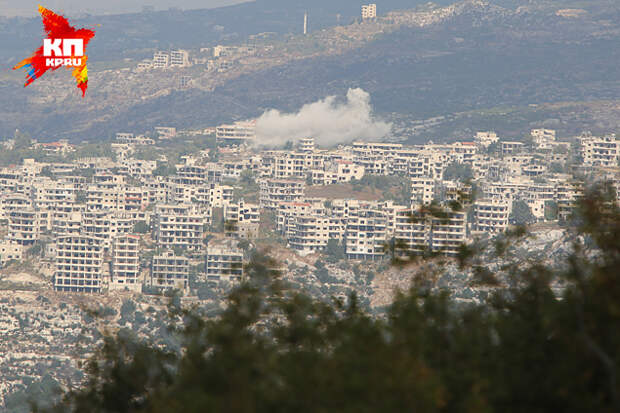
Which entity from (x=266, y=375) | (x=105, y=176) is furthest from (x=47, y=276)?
(x=266, y=375)

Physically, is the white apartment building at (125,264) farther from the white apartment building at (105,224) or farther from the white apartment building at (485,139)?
the white apartment building at (485,139)

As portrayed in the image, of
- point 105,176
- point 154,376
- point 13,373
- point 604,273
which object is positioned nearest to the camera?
point 604,273

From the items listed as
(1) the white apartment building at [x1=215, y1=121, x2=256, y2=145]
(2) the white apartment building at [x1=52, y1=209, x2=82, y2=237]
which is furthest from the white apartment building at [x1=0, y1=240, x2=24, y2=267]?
(1) the white apartment building at [x1=215, y1=121, x2=256, y2=145]

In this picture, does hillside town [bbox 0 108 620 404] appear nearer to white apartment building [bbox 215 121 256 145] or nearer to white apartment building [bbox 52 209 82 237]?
white apartment building [bbox 52 209 82 237]

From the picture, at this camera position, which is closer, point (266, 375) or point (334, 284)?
Answer: point (266, 375)

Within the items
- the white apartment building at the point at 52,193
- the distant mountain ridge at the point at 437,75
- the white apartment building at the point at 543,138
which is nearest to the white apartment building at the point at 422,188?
the white apartment building at the point at 543,138

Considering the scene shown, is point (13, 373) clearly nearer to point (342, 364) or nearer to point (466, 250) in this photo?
point (466, 250)

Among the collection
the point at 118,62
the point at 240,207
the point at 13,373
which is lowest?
the point at 13,373
